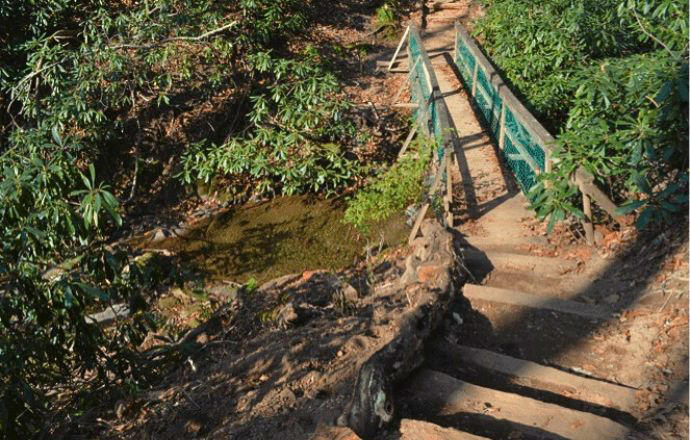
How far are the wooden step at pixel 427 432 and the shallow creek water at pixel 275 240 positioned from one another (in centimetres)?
482

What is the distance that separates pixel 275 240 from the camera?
10469mm

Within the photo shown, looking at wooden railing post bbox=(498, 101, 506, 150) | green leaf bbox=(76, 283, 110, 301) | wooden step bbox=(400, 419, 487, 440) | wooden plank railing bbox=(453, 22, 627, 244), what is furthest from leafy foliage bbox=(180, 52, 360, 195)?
wooden step bbox=(400, 419, 487, 440)

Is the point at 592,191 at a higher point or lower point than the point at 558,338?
higher

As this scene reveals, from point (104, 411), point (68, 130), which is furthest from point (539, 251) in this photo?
point (68, 130)

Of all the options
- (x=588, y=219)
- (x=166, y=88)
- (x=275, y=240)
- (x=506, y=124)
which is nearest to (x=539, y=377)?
(x=588, y=219)

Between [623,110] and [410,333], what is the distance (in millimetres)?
3517

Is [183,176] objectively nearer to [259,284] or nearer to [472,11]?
[259,284]

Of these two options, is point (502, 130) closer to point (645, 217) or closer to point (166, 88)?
point (645, 217)

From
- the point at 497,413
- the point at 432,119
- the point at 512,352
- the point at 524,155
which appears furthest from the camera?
the point at 432,119

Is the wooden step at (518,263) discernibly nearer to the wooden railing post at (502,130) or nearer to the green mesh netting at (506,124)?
the green mesh netting at (506,124)

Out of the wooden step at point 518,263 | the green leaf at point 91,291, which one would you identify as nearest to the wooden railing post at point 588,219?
the wooden step at point 518,263

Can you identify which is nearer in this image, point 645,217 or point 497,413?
point 497,413

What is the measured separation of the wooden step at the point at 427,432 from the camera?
13.6 feet

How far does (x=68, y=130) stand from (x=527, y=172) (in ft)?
28.3
